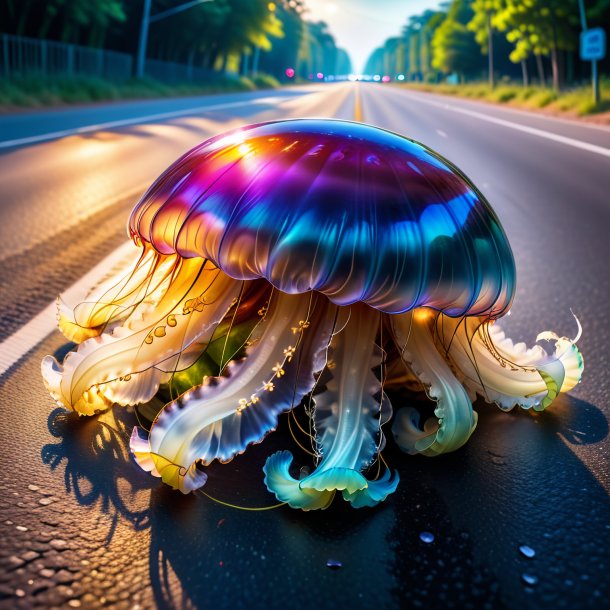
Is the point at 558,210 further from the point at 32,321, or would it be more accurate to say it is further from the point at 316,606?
the point at 316,606

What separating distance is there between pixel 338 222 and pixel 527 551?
950mm

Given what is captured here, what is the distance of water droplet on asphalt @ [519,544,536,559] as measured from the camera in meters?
1.79

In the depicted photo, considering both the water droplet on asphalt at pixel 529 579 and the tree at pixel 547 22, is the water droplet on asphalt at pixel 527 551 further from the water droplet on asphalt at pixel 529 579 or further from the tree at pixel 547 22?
the tree at pixel 547 22

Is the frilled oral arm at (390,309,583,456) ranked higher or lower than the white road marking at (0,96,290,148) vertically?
lower

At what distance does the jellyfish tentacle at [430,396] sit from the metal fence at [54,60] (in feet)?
85.7

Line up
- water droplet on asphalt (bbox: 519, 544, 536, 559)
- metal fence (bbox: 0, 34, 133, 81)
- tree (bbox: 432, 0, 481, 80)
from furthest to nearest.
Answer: tree (bbox: 432, 0, 481, 80) → metal fence (bbox: 0, 34, 133, 81) → water droplet on asphalt (bbox: 519, 544, 536, 559)

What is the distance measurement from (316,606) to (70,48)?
119 feet

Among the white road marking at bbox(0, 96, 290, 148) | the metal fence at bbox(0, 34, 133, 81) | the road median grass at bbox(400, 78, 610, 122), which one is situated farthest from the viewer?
the metal fence at bbox(0, 34, 133, 81)

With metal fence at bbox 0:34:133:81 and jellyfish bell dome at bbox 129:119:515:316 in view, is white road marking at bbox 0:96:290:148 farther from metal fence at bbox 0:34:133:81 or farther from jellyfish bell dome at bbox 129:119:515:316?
jellyfish bell dome at bbox 129:119:515:316

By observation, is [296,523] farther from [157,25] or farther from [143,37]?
[157,25]

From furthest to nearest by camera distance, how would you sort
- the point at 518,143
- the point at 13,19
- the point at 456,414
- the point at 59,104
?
the point at 13,19 → the point at 59,104 → the point at 518,143 → the point at 456,414

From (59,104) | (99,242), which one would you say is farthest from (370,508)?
(59,104)

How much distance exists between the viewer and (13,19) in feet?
105

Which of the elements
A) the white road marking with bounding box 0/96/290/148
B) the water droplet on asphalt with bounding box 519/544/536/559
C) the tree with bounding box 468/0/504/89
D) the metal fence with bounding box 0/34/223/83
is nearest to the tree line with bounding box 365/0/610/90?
the tree with bounding box 468/0/504/89
